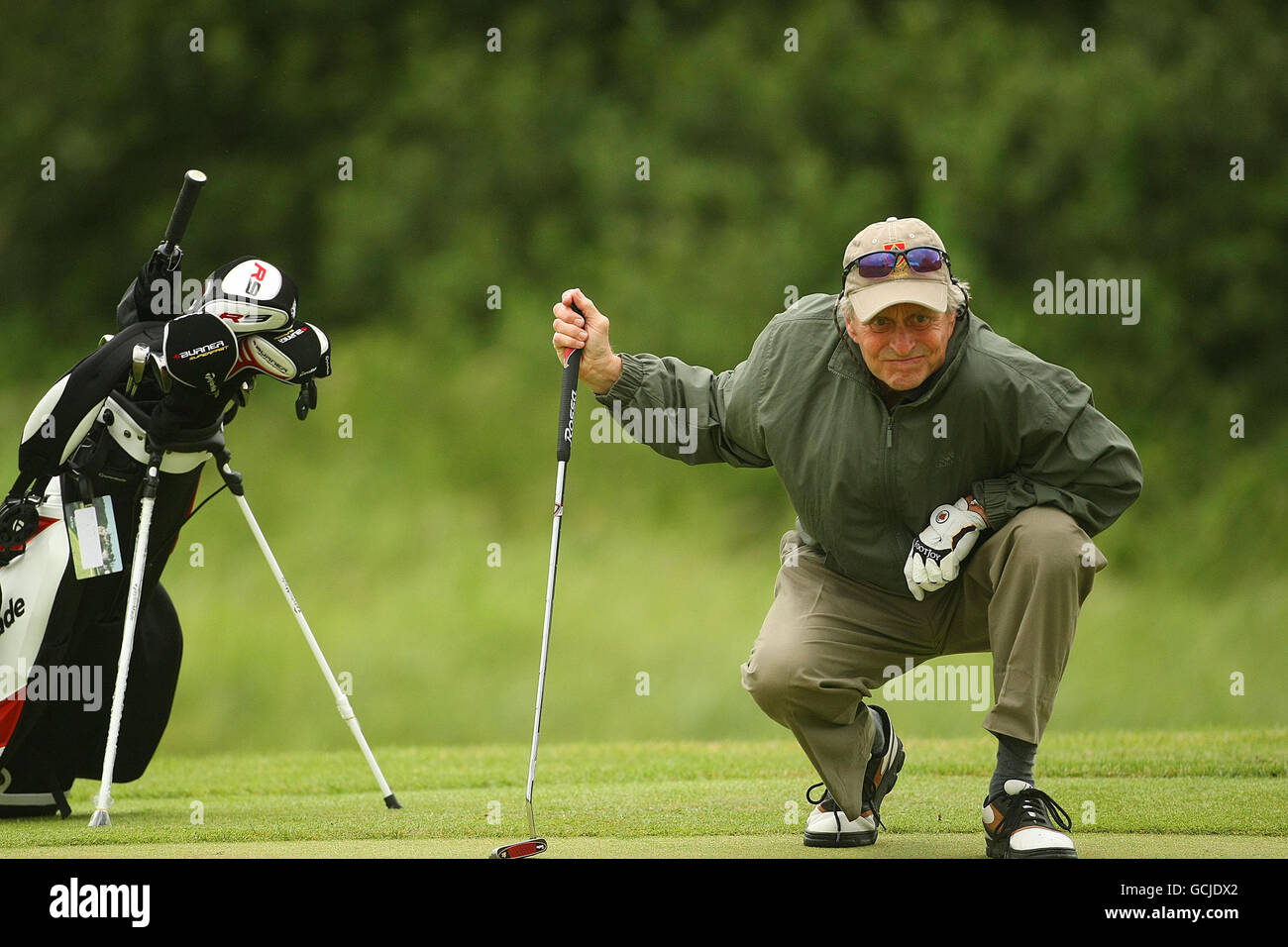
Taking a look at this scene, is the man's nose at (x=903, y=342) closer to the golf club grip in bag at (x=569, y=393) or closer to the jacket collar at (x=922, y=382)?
the jacket collar at (x=922, y=382)

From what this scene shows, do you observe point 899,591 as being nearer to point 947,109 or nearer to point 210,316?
point 210,316

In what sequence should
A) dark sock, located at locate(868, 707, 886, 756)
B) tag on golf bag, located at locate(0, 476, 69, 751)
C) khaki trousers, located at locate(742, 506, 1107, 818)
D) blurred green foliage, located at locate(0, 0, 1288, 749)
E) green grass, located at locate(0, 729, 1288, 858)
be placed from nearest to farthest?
1. khaki trousers, located at locate(742, 506, 1107, 818)
2. green grass, located at locate(0, 729, 1288, 858)
3. dark sock, located at locate(868, 707, 886, 756)
4. tag on golf bag, located at locate(0, 476, 69, 751)
5. blurred green foliage, located at locate(0, 0, 1288, 749)

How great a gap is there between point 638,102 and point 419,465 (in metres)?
3.08

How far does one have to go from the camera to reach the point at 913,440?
10.9ft

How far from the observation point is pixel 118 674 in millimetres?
3855

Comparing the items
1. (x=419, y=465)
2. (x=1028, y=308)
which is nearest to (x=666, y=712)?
(x=419, y=465)

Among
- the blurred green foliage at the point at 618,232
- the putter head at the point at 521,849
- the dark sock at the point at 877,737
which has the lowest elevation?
the putter head at the point at 521,849

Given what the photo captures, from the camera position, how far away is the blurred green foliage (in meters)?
10.7

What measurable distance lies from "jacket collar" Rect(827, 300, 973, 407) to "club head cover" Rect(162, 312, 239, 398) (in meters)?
1.43

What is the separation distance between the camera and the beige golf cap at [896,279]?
3.22m

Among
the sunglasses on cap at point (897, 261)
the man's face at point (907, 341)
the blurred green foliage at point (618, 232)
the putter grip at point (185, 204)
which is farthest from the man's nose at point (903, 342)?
the blurred green foliage at point (618, 232)

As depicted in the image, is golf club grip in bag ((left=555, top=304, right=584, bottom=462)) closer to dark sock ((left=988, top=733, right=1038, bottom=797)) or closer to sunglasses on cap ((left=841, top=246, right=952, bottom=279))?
sunglasses on cap ((left=841, top=246, right=952, bottom=279))

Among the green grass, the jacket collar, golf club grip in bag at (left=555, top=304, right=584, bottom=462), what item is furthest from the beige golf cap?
the green grass

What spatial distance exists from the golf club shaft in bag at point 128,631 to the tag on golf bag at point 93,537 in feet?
0.20
